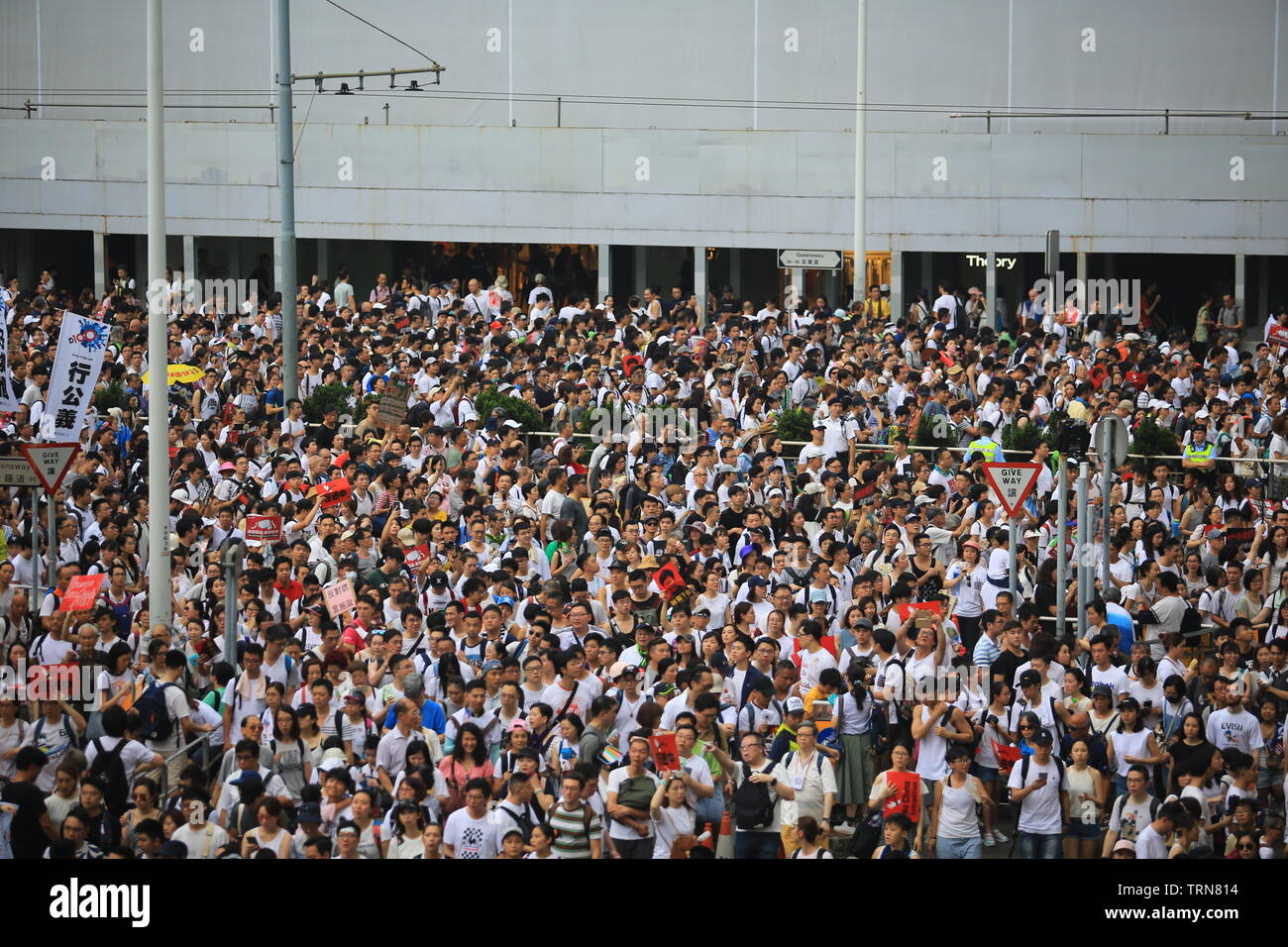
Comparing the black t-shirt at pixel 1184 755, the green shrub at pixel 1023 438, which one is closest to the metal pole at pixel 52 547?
the black t-shirt at pixel 1184 755

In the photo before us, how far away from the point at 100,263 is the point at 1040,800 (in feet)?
90.0

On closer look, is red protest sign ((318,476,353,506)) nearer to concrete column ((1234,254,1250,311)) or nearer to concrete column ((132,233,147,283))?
concrete column ((132,233,147,283))

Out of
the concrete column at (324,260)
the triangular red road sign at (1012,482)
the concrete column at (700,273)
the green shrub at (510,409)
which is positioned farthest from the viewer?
the concrete column at (324,260)

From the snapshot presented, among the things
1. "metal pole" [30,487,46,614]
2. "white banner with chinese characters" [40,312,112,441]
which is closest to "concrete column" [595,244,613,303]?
"white banner with chinese characters" [40,312,112,441]

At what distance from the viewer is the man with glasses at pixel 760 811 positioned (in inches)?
441

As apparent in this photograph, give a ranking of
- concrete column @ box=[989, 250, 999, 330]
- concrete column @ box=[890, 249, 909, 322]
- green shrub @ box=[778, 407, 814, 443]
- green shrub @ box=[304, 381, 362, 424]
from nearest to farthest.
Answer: green shrub @ box=[778, 407, 814, 443] → green shrub @ box=[304, 381, 362, 424] → concrete column @ box=[989, 250, 999, 330] → concrete column @ box=[890, 249, 909, 322]

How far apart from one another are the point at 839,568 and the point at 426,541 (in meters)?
3.70

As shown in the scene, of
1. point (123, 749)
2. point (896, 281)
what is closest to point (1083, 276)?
point (896, 281)

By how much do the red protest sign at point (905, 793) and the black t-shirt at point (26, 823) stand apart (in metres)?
5.20

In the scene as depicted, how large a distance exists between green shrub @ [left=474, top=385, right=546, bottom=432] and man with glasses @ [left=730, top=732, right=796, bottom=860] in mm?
10078

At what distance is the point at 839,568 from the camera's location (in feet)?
50.2

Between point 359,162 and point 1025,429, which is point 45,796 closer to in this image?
point 1025,429

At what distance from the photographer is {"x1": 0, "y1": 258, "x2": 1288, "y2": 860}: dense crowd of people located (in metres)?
10.9

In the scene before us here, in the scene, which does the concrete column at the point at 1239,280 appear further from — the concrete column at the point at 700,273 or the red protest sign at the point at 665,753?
the red protest sign at the point at 665,753
